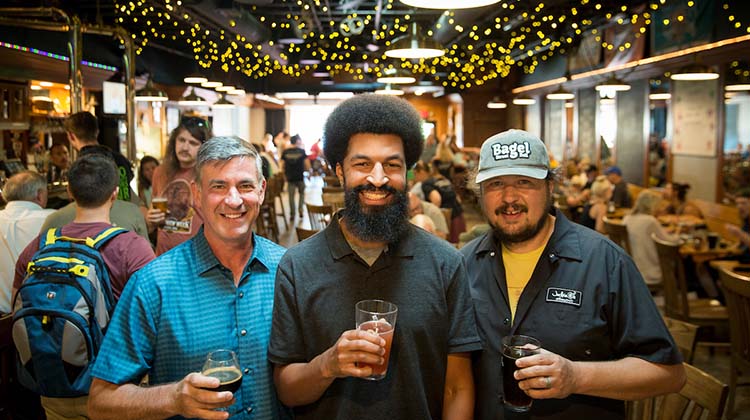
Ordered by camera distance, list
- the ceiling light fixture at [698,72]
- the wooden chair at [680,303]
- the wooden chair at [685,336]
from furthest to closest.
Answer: the ceiling light fixture at [698,72] < the wooden chair at [680,303] < the wooden chair at [685,336]

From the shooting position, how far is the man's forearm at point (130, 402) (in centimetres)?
163

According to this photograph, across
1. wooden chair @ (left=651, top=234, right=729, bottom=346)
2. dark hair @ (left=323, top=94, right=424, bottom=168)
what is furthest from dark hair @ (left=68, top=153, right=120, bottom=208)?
wooden chair @ (left=651, top=234, right=729, bottom=346)

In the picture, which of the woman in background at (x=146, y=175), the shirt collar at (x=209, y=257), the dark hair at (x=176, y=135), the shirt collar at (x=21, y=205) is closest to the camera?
the shirt collar at (x=209, y=257)

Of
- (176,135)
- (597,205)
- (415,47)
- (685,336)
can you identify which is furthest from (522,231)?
(597,205)

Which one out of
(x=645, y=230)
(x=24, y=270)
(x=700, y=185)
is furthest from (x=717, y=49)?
(x=24, y=270)

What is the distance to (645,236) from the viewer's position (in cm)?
658

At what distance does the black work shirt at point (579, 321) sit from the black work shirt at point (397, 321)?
0.76 ft

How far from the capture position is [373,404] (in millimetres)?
1715

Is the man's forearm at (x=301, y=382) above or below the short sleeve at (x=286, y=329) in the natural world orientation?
below

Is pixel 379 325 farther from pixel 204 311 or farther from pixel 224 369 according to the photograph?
pixel 204 311

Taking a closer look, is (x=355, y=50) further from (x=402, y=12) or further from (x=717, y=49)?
(x=717, y=49)

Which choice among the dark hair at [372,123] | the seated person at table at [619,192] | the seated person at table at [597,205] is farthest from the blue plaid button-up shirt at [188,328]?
the seated person at table at [619,192]

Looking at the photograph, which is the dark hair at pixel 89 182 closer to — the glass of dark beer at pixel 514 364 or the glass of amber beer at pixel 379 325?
the glass of amber beer at pixel 379 325

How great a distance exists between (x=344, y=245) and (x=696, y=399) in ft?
4.62
